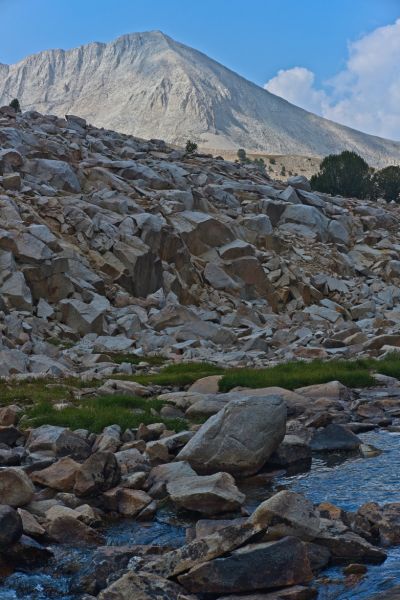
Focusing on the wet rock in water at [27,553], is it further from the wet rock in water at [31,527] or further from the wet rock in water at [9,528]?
the wet rock in water at [31,527]

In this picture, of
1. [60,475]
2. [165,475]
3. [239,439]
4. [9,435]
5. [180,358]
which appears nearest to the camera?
[60,475]

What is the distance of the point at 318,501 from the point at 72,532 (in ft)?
10.8

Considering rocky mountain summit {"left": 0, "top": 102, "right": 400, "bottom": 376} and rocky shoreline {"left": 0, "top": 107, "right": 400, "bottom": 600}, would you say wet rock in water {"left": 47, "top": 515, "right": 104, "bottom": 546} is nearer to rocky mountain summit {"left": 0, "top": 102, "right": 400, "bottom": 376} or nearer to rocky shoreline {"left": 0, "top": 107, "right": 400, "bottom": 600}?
rocky shoreline {"left": 0, "top": 107, "right": 400, "bottom": 600}

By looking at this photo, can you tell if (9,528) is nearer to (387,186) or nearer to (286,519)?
(286,519)

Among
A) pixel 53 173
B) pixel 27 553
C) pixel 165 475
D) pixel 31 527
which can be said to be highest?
pixel 53 173

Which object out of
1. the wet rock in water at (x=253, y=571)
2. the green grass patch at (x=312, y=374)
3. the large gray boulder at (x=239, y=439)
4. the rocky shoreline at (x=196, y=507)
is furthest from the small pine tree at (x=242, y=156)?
the wet rock in water at (x=253, y=571)

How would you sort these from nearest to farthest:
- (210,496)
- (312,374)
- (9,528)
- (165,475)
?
(9,528) < (210,496) < (165,475) < (312,374)

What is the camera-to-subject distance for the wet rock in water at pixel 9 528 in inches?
312

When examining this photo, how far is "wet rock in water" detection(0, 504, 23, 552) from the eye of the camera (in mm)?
7922

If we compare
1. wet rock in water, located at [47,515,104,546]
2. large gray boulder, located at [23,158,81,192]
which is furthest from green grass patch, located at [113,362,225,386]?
large gray boulder, located at [23,158,81,192]

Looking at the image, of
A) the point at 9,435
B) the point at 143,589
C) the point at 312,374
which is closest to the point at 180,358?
the point at 312,374

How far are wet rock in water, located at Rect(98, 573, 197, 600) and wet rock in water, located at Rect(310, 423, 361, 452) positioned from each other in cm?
634

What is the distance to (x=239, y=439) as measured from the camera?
1135 cm

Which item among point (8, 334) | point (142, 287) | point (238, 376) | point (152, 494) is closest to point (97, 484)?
point (152, 494)
